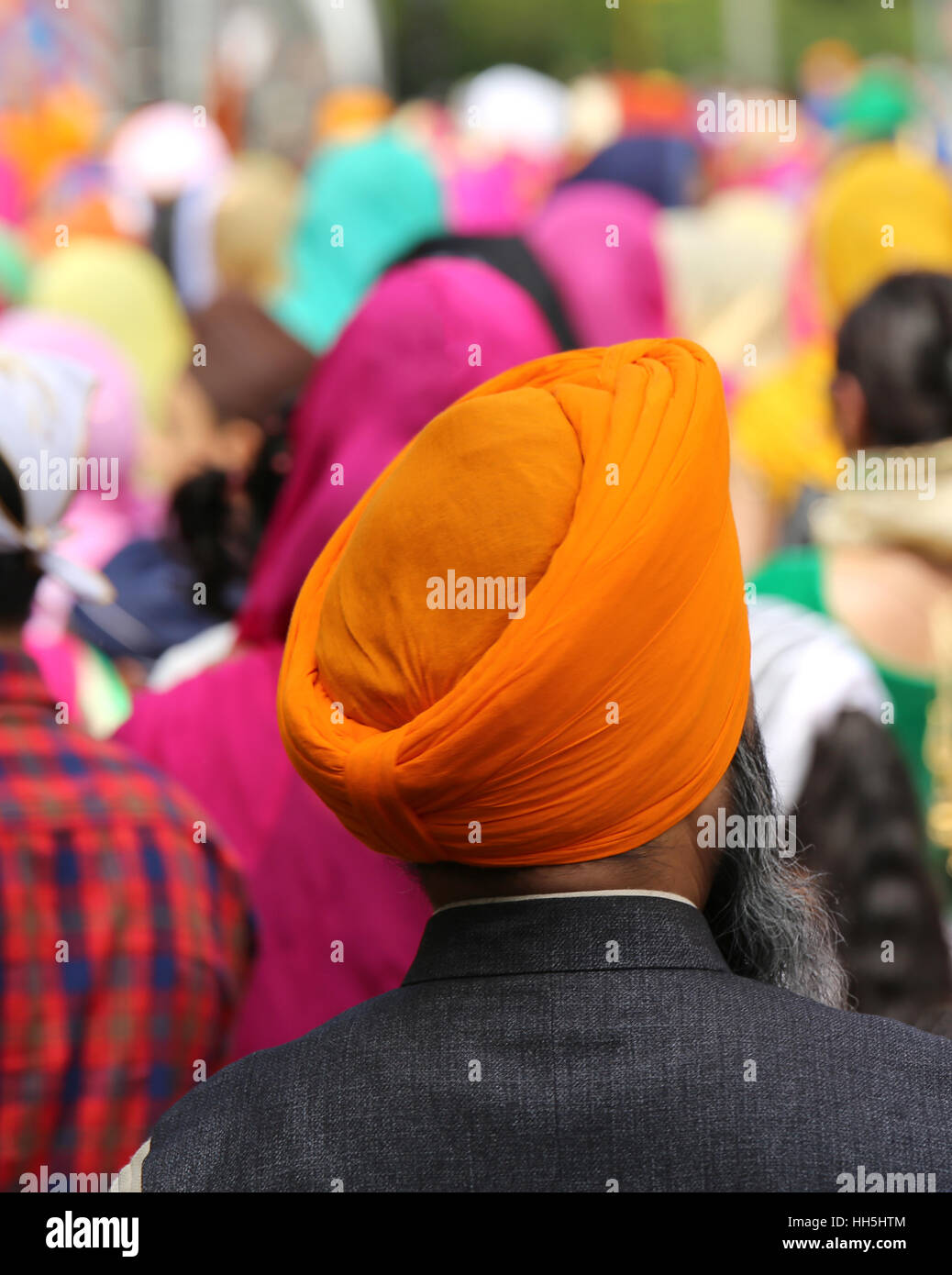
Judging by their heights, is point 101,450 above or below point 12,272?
below

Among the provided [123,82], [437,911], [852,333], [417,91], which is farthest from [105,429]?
[417,91]

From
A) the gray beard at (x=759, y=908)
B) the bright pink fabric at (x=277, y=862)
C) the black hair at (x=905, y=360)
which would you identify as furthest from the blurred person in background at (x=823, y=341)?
the gray beard at (x=759, y=908)

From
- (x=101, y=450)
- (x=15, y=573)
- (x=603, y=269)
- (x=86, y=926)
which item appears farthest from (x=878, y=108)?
(x=86, y=926)

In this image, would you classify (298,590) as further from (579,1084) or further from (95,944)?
(579,1084)

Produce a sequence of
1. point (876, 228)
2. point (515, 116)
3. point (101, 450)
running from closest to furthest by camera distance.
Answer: point (101, 450) → point (876, 228) → point (515, 116)

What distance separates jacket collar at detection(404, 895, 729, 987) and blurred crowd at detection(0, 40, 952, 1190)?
375 millimetres

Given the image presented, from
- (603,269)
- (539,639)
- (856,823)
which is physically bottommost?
(856,823)

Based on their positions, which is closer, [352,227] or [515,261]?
[515,261]

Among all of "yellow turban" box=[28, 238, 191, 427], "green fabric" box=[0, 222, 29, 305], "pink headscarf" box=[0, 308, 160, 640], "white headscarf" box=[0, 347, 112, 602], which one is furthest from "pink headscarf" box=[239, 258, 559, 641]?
"green fabric" box=[0, 222, 29, 305]

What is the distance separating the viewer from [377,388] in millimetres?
2557

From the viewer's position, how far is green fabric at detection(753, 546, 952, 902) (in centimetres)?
302

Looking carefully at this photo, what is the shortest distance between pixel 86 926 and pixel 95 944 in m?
0.02

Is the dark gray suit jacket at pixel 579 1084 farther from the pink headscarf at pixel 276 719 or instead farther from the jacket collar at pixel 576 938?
the pink headscarf at pixel 276 719

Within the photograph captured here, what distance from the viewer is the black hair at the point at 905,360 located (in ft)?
10.4
